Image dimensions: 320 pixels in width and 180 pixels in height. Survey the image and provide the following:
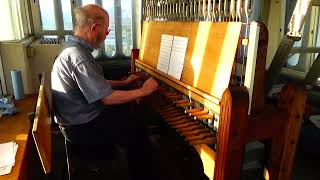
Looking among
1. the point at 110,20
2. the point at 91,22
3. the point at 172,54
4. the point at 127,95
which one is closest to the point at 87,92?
the point at 127,95

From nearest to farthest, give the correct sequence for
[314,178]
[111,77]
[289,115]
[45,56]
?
[289,115] < [314,178] < [45,56] < [111,77]

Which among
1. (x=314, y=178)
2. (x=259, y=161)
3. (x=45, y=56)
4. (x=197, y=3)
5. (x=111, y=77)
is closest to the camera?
(x=259, y=161)

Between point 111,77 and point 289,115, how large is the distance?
258 cm

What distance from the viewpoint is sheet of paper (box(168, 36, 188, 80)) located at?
5.84 feet

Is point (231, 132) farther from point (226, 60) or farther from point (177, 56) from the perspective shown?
point (177, 56)

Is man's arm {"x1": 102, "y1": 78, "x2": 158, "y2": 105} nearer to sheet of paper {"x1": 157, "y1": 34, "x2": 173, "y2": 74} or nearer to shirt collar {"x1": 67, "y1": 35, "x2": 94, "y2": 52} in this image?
sheet of paper {"x1": 157, "y1": 34, "x2": 173, "y2": 74}

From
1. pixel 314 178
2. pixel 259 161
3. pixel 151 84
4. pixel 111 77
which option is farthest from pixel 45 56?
pixel 314 178

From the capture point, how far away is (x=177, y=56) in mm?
1842

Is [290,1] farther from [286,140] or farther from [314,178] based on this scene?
[286,140]

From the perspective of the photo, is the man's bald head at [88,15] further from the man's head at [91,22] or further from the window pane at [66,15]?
the window pane at [66,15]

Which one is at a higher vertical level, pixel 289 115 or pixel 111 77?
pixel 289 115

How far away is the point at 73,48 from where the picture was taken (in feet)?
5.72

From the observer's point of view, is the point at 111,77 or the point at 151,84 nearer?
the point at 151,84

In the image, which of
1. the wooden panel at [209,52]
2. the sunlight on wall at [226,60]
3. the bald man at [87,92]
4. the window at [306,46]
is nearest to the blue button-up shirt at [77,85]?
the bald man at [87,92]
